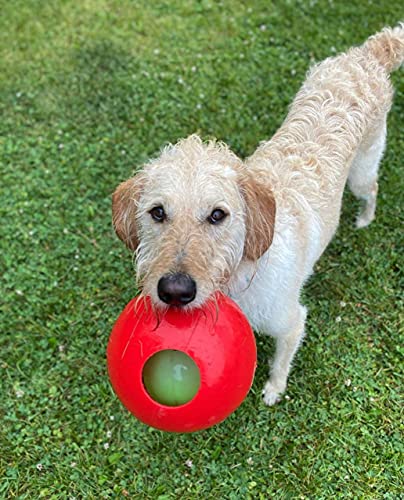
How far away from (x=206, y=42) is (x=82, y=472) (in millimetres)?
5203

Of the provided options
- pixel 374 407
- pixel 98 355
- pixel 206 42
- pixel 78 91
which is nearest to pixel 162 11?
pixel 206 42

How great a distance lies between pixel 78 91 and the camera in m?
6.51

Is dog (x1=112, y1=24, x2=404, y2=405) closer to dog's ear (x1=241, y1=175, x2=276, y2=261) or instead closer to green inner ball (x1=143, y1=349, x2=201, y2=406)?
dog's ear (x1=241, y1=175, x2=276, y2=261)

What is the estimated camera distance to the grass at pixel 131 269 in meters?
4.04

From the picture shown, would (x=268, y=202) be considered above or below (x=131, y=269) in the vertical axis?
above

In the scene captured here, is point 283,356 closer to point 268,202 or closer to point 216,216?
point 268,202

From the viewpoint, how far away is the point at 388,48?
14.0 ft

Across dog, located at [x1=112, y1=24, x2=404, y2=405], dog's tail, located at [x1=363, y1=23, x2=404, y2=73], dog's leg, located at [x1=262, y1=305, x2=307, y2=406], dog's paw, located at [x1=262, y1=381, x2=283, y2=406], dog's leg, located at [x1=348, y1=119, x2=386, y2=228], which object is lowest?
dog's paw, located at [x1=262, y1=381, x2=283, y2=406]

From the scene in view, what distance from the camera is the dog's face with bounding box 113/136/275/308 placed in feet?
9.04

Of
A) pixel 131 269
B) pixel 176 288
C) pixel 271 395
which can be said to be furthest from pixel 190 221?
pixel 131 269

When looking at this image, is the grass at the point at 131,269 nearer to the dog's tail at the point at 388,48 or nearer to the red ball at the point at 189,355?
the red ball at the point at 189,355

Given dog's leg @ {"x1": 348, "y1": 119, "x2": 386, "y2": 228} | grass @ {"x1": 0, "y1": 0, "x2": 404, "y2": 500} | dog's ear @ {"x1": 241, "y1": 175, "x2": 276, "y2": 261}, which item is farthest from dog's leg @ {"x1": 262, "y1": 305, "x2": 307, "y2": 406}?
dog's leg @ {"x1": 348, "y1": 119, "x2": 386, "y2": 228}

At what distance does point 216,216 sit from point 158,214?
1.05ft

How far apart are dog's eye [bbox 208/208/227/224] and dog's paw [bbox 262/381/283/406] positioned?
6.03ft
